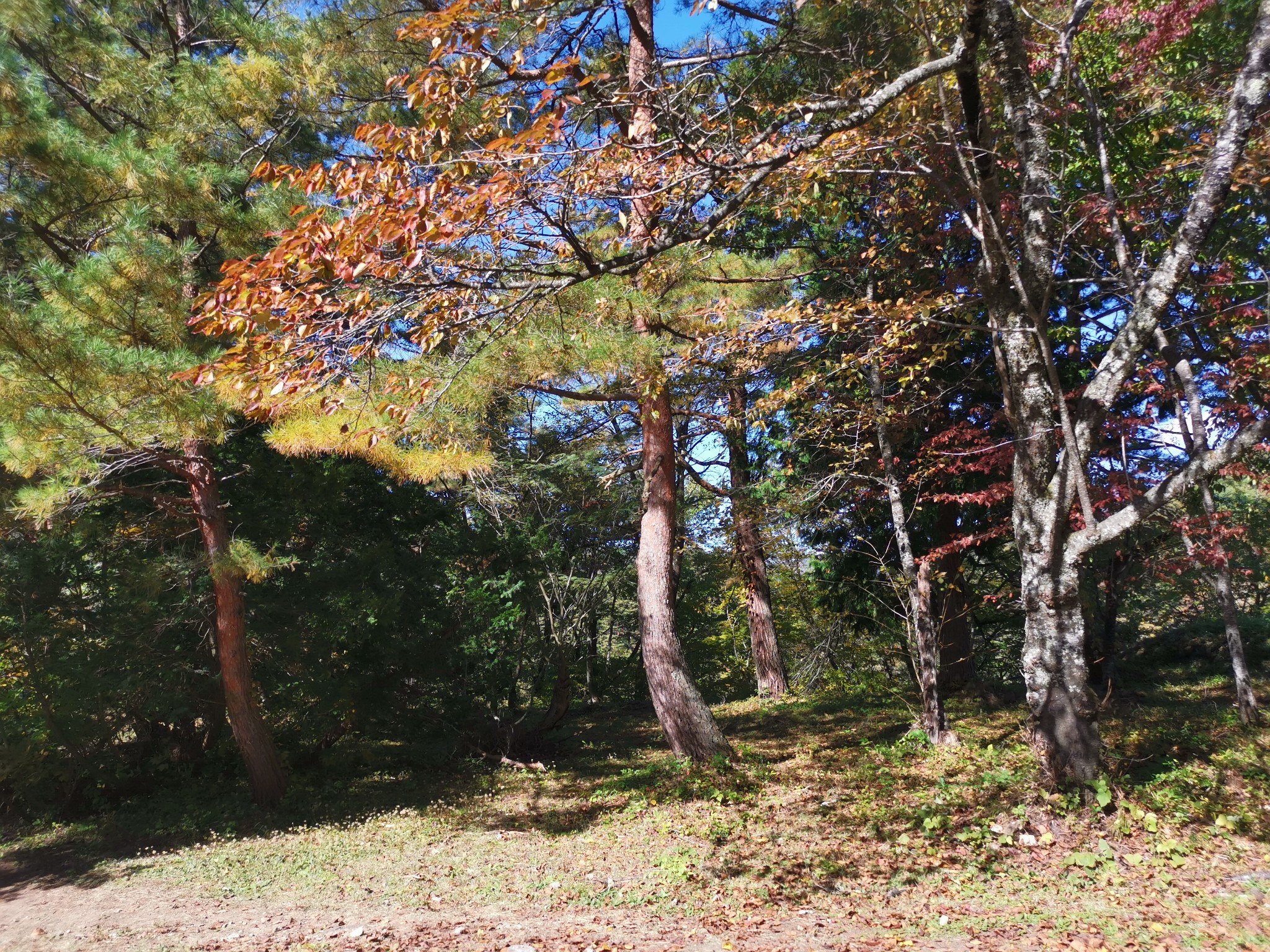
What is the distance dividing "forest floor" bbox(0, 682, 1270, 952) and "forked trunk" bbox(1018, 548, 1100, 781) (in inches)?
9.9

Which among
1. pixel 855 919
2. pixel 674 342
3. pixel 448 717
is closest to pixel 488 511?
pixel 448 717

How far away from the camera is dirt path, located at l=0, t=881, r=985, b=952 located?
410 centimetres

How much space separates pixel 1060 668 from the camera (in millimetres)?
5055

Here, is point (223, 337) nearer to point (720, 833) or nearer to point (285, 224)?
point (285, 224)

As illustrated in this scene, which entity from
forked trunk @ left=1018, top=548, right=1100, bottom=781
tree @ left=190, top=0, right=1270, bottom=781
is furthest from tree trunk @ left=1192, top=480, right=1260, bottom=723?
forked trunk @ left=1018, top=548, right=1100, bottom=781

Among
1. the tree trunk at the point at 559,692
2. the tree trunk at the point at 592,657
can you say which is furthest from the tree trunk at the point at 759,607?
the tree trunk at the point at 559,692

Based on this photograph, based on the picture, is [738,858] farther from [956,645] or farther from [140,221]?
[140,221]

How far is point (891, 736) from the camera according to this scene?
311 inches

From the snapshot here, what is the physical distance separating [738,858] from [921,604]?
9.76 ft

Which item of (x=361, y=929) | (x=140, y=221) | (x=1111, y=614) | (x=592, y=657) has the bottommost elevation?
(x=361, y=929)

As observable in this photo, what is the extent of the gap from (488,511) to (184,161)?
4.92m

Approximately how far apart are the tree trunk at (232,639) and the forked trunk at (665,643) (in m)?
3.79

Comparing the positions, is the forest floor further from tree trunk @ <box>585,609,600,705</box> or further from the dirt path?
tree trunk @ <box>585,609,600,705</box>

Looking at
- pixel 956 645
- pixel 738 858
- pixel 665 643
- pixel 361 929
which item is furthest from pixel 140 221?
pixel 956 645
